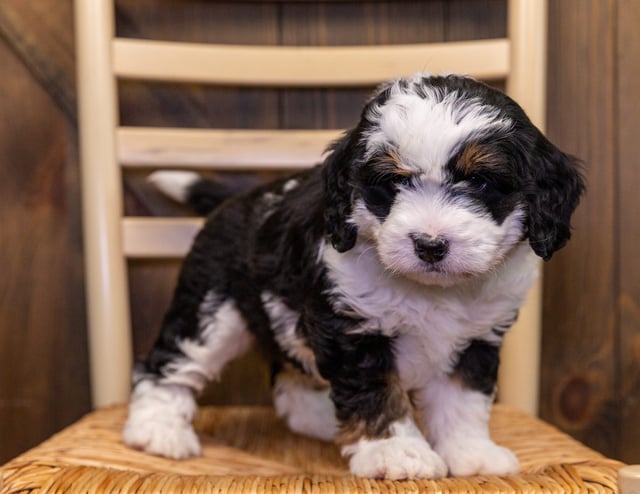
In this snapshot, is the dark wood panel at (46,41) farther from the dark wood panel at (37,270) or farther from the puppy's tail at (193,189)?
the puppy's tail at (193,189)

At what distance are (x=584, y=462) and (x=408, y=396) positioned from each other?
1.04 ft

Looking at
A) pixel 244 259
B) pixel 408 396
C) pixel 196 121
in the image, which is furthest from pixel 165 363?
pixel 196 121

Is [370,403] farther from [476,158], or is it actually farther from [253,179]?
[253,179]

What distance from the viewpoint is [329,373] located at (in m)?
1.36

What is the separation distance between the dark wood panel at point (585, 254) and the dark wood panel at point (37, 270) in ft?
4.17

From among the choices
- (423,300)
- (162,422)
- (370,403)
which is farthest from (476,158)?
(162,422)

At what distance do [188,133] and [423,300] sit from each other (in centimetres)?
84

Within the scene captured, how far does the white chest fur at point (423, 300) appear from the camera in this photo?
1317 mm

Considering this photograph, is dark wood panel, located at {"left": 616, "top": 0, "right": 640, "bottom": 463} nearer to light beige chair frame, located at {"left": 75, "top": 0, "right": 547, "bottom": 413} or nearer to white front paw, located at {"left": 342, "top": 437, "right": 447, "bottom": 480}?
light beige chair frame, located at {"left": 75, "top": 0, "right": 547, "bottom": 413}

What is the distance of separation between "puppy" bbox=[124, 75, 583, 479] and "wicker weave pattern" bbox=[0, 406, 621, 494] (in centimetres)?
8

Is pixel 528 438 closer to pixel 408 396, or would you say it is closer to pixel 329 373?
pixel 408 396

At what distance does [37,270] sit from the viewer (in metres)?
2.13

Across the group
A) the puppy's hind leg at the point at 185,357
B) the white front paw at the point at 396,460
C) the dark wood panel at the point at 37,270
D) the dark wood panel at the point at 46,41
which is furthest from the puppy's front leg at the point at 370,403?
the dark wood panel at the point at 46,41

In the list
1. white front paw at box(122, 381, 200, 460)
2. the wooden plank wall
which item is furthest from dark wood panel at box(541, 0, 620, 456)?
white front paw at box(122, 381, 200, 460)
